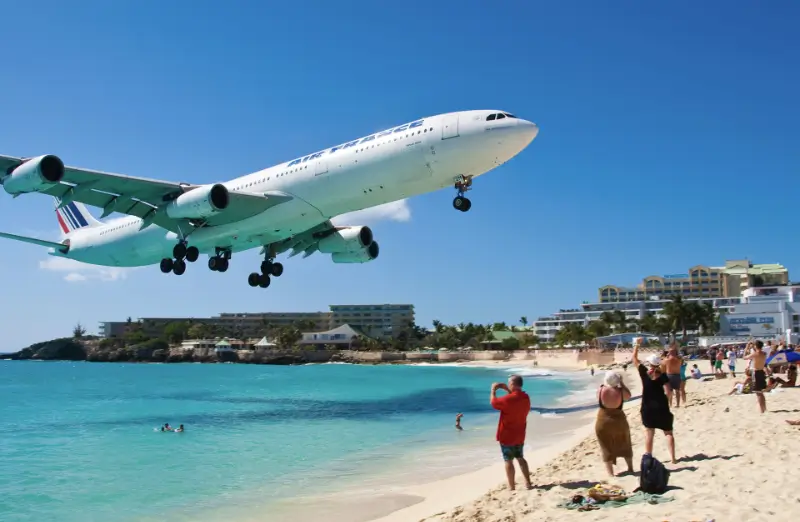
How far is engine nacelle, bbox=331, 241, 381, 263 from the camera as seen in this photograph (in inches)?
1356

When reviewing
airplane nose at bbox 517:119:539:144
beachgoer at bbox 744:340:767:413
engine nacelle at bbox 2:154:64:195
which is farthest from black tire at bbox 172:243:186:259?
beachgoer at bbox 744:340:767:413

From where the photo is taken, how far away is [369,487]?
2158cm

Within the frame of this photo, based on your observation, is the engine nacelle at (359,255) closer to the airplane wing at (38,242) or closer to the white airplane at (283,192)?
the white airplane at (283,192)

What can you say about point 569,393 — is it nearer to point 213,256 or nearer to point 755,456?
point 213,256

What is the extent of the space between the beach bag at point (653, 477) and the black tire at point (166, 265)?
28.9 m

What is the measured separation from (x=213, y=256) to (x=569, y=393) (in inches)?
1529

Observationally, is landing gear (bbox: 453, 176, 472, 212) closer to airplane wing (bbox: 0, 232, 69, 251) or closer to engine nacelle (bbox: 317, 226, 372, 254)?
engine nacelle (bbox: 317, 226, 372, 254)

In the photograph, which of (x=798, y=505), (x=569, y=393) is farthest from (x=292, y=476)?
(x=569, y=393)

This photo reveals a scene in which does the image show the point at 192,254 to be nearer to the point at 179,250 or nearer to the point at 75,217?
the point at 179,250

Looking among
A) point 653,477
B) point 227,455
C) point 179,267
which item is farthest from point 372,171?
point 653,477

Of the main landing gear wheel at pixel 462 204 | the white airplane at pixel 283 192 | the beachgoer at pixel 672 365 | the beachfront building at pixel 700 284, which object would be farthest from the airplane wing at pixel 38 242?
the beachfront building at pixel 700 284

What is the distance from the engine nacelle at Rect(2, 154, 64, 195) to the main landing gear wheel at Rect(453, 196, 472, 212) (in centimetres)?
1515

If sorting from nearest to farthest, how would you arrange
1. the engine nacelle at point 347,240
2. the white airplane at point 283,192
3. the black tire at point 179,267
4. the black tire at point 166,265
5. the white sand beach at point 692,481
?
1. the white sand beach at point 692,481
2. the white airplane at point 283,192
3. the black tire at point 179,267
4. the engine nacelle at point 347,240
5. the black tire at point 166,265

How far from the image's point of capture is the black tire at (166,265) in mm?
34500
